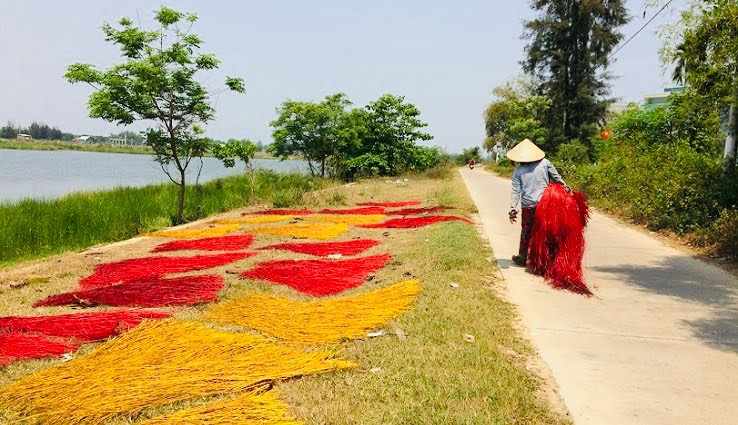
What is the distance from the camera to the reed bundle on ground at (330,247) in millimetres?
8320

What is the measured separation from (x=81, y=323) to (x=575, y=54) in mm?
31895

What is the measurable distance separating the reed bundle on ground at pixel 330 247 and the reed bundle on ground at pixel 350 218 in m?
2.69

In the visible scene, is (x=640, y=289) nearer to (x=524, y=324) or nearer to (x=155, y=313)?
(x=524, y=324)

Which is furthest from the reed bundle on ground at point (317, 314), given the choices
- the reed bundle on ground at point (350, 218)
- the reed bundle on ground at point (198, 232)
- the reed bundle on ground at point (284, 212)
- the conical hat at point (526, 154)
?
the reed bundle on ground at point (284, 212)

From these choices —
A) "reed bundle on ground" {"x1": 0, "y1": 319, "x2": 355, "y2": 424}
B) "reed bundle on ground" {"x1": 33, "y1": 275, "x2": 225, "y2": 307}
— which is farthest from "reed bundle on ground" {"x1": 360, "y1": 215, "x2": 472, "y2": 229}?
"reed bundle on ground" {"x1": 0, "y1": 319, "x2": 355, "y2": 424}

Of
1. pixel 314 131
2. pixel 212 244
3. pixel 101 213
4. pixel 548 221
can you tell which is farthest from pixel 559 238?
pixel 314 131

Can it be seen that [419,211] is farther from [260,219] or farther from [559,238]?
[559,238]

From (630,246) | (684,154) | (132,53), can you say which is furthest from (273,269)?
(684,154)

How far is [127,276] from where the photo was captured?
21.9 feet

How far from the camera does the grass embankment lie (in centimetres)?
1089

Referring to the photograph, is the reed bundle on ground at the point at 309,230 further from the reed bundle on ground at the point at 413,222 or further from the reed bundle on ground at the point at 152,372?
the reed bundle on ground at the point at 152,372

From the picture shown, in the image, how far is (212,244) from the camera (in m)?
9.08

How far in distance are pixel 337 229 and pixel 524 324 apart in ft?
20.5

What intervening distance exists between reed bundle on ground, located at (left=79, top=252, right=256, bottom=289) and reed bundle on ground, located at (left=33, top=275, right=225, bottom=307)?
546 mm
